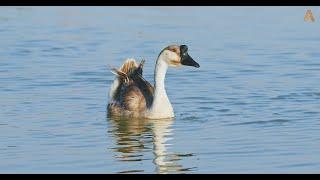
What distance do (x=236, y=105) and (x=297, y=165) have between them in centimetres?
515

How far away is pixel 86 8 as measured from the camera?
32.1 metres

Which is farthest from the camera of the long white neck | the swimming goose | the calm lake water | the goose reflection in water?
the swimming goose

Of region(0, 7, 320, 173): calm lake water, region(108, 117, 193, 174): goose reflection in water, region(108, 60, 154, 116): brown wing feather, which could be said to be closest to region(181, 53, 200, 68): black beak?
region(0, 7, 320, 173): calm lake water

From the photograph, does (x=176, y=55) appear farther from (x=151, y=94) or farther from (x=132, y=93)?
(x=132, y=93)

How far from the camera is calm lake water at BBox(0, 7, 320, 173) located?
1485 centimetres

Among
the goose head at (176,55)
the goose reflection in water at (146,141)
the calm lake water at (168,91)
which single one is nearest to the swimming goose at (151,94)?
the goose head at (176,55)

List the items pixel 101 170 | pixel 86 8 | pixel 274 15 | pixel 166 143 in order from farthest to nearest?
pixel 86 8, pixel 274 15, pixel 166 143, pixel 101 170

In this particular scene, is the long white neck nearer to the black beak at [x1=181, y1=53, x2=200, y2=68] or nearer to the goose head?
the goose head

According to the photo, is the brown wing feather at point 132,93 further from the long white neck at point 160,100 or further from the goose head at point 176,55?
the goose head at point 176,55

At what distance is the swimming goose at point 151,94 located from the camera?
18.8 meters

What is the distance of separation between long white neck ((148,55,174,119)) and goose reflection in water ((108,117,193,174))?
0.12m

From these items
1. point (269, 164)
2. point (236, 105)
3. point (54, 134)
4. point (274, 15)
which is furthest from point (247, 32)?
point (269, 164)

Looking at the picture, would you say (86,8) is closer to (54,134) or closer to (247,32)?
(247,32)

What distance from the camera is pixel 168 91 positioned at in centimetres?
2097
